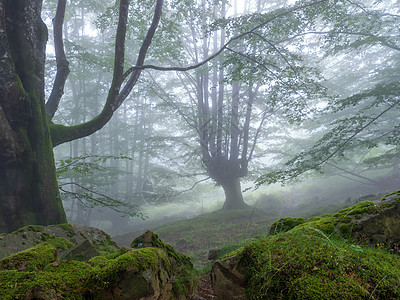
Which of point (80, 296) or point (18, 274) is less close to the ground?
point (18, 274)

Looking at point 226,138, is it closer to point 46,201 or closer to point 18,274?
point 46,201

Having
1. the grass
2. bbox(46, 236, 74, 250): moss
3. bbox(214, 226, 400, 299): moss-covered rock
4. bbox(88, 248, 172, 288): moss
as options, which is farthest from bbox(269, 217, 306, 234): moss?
the grass

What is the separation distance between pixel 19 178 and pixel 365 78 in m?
23.2

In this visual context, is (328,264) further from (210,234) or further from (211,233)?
(211,233)

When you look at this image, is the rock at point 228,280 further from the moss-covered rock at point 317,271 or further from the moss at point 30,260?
the moss at point 30,260

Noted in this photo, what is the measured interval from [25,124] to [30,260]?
4313 mm

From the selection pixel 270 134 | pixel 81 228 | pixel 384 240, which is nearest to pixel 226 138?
pixel 270 134

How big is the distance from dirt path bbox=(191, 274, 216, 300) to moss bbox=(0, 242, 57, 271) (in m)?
2.14

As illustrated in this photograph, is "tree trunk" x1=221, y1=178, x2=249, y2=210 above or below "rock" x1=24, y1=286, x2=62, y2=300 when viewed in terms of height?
below

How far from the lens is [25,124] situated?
17.7 feet

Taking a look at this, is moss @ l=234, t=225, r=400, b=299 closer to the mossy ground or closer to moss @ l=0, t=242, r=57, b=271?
the mossy ground

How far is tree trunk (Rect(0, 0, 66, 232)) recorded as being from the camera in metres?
4.96

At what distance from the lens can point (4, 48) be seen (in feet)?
16.3

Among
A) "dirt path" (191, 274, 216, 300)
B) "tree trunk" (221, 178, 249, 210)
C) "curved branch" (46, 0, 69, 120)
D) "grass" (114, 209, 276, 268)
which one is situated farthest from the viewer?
"tree trunk" (221, 178, 249, 210)
